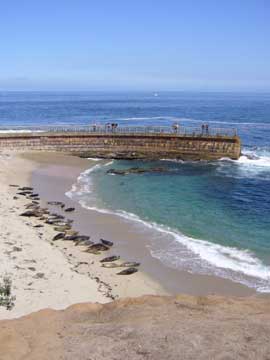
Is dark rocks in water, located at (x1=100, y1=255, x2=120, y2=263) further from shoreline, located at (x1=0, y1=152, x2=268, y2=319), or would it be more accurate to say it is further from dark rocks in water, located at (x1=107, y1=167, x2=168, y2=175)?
dark rocks in water, located at (x1=107, y1=167, x2=168, y2=175)

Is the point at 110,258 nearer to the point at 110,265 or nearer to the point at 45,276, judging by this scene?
the point at 110,265

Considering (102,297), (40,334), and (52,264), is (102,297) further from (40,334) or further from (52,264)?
(40,334)

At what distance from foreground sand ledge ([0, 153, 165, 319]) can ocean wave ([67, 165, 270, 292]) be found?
3.07m

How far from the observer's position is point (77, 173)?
50.4m

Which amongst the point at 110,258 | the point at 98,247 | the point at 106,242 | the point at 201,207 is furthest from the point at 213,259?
the point at 201,207

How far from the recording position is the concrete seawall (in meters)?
59.8

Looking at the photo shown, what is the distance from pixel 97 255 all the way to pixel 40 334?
39.6 feet

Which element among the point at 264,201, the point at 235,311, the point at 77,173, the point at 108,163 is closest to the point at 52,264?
the point at 235,311

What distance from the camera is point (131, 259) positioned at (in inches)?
1016

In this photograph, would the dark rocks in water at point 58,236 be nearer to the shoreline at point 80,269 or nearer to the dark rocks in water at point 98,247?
the shoreline at point 80,269

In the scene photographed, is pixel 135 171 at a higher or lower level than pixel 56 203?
higher

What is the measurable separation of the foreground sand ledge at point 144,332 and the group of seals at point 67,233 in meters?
7.84

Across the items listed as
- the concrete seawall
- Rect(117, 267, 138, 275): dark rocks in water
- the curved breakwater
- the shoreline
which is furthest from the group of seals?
the concrete seawall

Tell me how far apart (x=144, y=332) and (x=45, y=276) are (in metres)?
10.1
